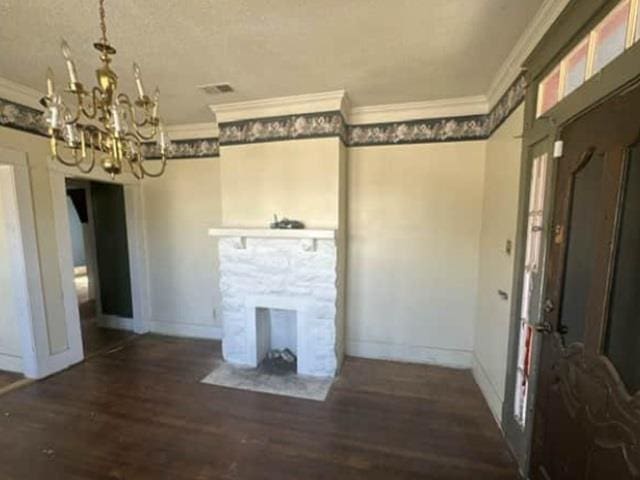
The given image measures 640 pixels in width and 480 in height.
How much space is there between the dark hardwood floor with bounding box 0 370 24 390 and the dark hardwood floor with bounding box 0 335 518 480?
0.25 metres

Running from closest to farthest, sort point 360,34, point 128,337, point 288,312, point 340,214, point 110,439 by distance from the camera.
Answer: point 360,34 < point 110,439 < point 340,214 < point 288,312 < point 128,337

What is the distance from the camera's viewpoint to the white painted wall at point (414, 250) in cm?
310

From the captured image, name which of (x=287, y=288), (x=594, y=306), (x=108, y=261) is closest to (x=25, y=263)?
(x=108, y=261)

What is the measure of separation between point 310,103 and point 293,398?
268 centimetres

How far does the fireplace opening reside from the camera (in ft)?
10.9

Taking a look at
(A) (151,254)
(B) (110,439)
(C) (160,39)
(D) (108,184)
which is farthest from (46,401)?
(C) (160,39)

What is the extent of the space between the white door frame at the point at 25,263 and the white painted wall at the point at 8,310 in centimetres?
7

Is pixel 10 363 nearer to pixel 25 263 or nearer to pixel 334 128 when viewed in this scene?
pixel 25 263

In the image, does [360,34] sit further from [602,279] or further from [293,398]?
[293,398]

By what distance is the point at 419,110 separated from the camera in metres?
3.10

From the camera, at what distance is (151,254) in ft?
13.4

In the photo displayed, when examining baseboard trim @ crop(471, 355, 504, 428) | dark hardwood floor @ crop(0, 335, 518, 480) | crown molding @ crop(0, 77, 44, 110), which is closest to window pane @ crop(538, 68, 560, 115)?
baseboard trim @ crop(471, 355, 504, 428)

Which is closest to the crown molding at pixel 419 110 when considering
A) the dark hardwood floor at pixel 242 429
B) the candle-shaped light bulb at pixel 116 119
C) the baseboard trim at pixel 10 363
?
the candle-shaped light bulb at pixel 116 119

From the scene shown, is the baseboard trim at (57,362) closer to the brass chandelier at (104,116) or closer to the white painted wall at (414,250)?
the brass chandelier at (104,116)
